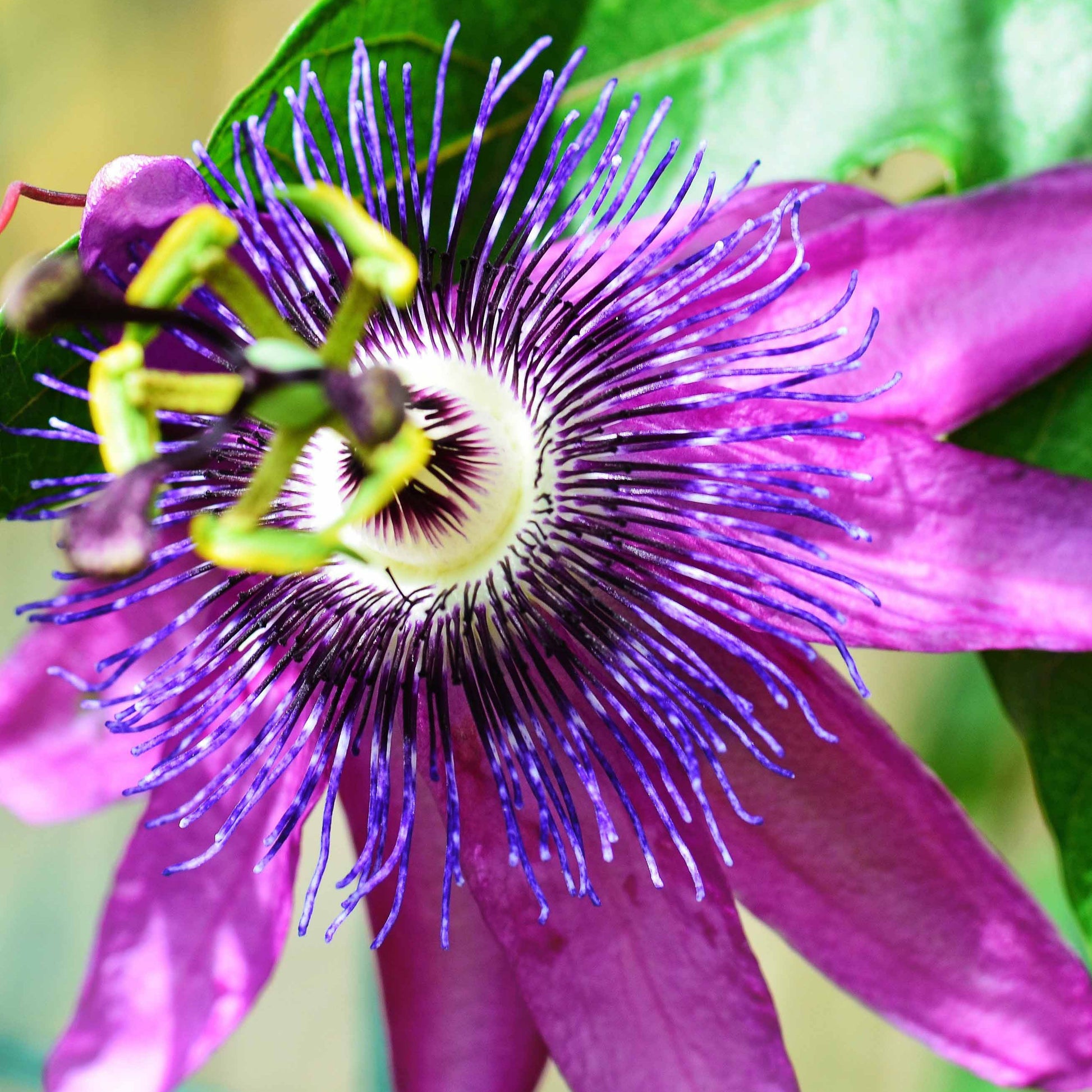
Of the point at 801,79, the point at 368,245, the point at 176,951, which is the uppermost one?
the point at 801,79

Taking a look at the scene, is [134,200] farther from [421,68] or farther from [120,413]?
[421,68]

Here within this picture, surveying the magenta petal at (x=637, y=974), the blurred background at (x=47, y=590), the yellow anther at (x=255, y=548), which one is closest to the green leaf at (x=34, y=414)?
the yellow anther at (x=255, y=548)

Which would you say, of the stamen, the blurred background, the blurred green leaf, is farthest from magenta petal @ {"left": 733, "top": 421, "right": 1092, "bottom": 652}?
the blurred background

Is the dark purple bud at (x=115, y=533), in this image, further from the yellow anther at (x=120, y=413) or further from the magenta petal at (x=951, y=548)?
the magenta petal at (x=951, y=548)

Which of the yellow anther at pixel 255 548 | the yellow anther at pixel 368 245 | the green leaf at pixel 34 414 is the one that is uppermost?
the yellow anther at pixel 368 245

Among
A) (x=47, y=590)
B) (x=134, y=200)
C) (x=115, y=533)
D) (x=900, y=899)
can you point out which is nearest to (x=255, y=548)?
(x=115, y=533)

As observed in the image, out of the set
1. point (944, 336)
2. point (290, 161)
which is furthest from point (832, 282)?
point (290, 161)
